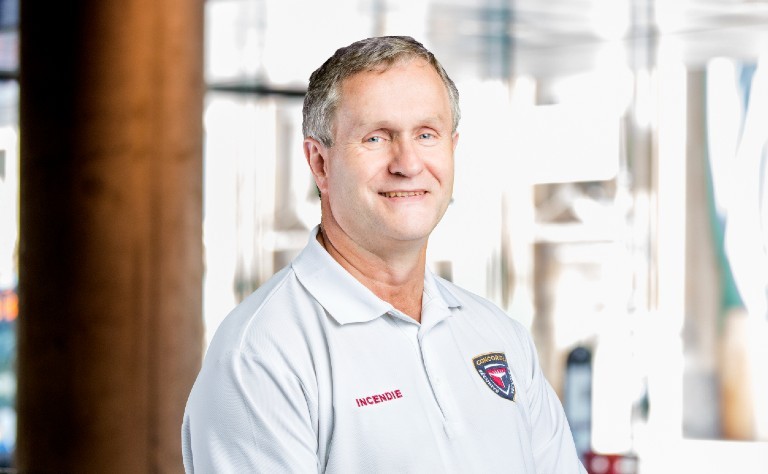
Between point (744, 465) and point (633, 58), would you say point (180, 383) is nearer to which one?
point (633, 58)

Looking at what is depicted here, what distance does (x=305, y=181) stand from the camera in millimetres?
8922

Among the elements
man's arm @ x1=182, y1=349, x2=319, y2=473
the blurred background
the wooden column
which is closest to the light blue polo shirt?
man's arm @ x1=182, y1=349, x2=319, y2=473

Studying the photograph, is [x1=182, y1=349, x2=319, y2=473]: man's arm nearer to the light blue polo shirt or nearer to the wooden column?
the light blue polo shirt

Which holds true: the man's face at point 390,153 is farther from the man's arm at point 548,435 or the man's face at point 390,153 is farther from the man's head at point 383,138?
the man's arm at point 548,435

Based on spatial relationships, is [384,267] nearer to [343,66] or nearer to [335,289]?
[335,289]

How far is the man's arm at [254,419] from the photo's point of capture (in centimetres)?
167

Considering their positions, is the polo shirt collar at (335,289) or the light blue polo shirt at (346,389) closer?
the light blue polo shirt at (346,389)

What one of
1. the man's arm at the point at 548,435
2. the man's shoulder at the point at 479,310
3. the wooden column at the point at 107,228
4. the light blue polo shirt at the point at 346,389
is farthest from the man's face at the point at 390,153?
the wooden column at the point at 107,228

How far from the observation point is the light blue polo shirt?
5.56 ft

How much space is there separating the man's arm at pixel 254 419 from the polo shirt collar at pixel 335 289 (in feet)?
0.50

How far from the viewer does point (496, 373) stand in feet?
6.54

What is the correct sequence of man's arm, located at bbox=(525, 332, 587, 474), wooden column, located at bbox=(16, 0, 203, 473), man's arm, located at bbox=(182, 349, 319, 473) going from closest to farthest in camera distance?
man's arm, located at bbox=(182, 349, 319, 473) < man's arm, located at bbox=(525, 332, 587, 474) < wooden column, located at bbox=(16, 0, 203, 473)

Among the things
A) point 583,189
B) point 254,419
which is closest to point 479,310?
point 254,419

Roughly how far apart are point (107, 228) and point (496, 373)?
11.4 ft
